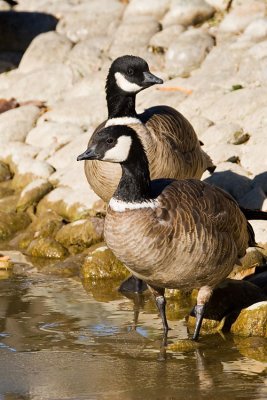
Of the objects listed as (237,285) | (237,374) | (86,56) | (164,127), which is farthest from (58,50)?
(237,374)

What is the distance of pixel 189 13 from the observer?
681 inches

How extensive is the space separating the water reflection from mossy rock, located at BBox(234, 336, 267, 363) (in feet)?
0.06

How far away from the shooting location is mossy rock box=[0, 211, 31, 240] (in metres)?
13.0

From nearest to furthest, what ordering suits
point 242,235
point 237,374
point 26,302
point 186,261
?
point 237,374 < point 186,261 < point 242,235 < point 26,302

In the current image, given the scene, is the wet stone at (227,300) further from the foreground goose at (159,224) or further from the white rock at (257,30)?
the white rock at (257,30)

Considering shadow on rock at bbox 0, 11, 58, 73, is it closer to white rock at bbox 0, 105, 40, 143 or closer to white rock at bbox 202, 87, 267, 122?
white rock at bbox 0, 105, 40, 143

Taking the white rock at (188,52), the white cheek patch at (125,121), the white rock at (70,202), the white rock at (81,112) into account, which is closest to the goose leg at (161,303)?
the white cheek patch at (125,121)

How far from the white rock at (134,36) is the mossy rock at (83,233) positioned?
5246mm

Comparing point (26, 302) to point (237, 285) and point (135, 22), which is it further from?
point (135, 22)

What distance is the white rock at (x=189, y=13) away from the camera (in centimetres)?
1728

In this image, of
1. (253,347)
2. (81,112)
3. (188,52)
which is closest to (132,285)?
(253,347)

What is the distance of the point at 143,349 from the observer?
28.7 feet

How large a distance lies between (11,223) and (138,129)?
10.7ft

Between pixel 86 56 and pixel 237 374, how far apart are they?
1005 cm
